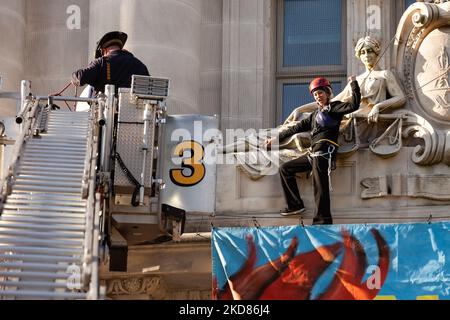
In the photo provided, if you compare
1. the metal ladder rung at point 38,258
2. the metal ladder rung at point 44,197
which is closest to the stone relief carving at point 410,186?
the metal ladder rung at point 44,197

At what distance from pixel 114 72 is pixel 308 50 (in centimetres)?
581

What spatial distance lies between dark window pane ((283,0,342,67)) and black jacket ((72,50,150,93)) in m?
5.35

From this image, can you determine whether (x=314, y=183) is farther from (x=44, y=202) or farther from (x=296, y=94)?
(x=296, y=94)

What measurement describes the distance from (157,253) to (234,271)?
2.37 m

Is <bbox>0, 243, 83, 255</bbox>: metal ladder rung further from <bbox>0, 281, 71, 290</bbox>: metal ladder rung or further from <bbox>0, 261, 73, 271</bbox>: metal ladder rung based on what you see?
<bbox>0, 281, 71, 290</bbox>: metal ladder rung

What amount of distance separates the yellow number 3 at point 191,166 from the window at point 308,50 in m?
5.33

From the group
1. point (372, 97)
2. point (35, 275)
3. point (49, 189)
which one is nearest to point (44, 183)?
point (49, 189)

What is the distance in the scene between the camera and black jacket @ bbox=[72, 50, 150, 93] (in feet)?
83.9

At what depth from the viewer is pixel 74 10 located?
3066 cm

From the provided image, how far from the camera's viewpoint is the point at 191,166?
80.9ft

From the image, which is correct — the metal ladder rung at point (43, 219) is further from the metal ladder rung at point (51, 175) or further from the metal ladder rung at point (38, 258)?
the metal ladder rung at point (51, 175)

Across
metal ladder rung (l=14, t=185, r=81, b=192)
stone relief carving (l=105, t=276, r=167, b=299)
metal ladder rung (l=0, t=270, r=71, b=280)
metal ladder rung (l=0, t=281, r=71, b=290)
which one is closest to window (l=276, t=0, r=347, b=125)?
stone relief carving (l=105, t=276, r=167, b=299)

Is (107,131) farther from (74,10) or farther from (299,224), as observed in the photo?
(74,10)

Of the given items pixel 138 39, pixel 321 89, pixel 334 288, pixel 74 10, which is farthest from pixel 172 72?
pixel 334 288
